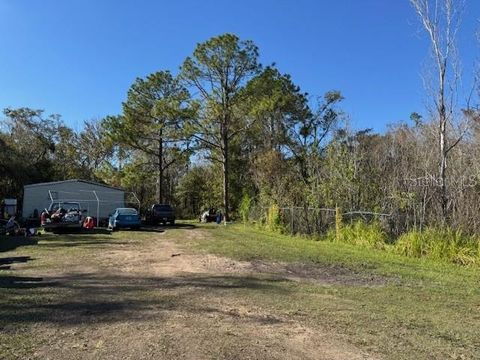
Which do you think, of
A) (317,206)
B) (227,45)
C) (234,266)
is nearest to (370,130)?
(227,45)

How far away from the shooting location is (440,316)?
8.31 metres

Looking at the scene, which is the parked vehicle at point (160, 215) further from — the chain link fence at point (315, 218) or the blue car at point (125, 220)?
the chain link fence at point (315, 218)

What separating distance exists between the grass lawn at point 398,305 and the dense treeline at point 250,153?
4648 mm

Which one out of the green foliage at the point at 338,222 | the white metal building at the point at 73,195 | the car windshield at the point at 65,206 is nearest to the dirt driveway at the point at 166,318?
the green foliage at the point at 338,222

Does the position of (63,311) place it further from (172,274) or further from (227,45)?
(227,45)

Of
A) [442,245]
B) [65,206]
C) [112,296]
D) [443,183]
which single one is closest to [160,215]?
[65,206]

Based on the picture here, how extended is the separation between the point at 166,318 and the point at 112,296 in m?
2.15

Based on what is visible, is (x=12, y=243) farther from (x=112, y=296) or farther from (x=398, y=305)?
(x=398, y=305)

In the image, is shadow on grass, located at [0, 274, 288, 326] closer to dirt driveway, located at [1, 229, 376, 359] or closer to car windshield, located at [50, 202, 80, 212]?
dirt driveway, located at [1, 229, 376, 359]

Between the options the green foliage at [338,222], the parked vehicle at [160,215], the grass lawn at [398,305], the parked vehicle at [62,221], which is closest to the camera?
the grass lawn at [398,305]

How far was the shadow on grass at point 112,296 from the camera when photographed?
25.4 feet

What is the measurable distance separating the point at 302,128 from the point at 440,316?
42807 mm

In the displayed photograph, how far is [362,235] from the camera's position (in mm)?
20656

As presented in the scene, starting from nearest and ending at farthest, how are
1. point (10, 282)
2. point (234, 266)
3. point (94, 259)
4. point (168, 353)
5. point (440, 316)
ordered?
point (168, 353) < point (440, 316) < point (10, 282) < point (234, 266) < point (94, 259)
